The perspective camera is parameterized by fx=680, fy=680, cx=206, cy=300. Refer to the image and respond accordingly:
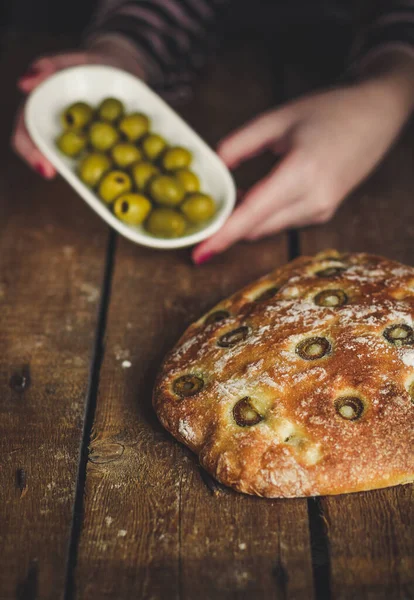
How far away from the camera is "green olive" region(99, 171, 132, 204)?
149 cm

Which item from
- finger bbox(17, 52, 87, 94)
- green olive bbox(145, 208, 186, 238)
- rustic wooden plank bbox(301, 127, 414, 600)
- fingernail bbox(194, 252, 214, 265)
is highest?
finger bbox(17, 52, 87, 94)

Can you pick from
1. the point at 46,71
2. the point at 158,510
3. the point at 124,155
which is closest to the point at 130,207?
the point at 124,155

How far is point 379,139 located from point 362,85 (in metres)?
0.14

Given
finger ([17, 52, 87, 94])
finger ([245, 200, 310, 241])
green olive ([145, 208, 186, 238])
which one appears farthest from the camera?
finger ([17, 52, 87, 94])

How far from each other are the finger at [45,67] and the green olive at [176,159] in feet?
1.41

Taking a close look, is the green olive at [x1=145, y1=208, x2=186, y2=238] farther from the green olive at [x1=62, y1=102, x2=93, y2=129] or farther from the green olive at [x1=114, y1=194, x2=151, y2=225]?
the green olive at [x1=62, y1=102, x2=93, y2=129]

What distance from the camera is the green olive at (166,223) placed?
146 cm

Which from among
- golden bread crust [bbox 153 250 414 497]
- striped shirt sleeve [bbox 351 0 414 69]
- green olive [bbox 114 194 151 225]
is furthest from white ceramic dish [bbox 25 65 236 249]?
striped shirt sleeve [bbox 351 0 414 69]

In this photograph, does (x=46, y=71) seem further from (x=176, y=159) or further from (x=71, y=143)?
(x=176, y=159)

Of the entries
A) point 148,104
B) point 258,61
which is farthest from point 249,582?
point 258,61

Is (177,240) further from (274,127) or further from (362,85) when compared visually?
(362,85)

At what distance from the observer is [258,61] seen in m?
2.25

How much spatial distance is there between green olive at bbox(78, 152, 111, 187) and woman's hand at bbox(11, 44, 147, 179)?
131mm

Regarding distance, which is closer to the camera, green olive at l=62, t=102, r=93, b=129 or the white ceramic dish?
the white ceramic dish
